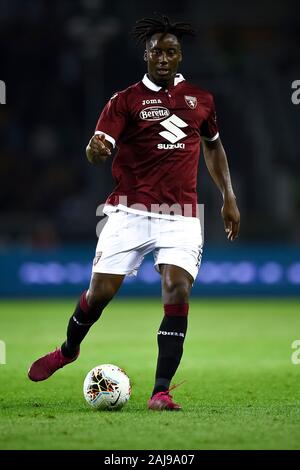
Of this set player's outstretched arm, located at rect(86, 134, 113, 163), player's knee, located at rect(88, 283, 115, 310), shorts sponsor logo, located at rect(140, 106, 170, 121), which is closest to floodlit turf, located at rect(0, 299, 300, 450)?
player's knee, located at rect(88, 283, 115, 310)

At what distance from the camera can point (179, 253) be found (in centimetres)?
659

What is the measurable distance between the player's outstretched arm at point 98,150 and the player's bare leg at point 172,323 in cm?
87

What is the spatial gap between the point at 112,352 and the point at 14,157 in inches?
494

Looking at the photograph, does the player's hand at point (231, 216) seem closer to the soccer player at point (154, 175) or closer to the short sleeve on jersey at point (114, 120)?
the soccer player at point (154, 175)

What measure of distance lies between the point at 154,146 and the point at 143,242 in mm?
664

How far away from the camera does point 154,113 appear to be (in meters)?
6.74

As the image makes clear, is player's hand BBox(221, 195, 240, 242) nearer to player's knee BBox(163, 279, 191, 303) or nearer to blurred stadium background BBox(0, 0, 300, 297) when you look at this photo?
player's knee BBox(163, 279, 191, 303)

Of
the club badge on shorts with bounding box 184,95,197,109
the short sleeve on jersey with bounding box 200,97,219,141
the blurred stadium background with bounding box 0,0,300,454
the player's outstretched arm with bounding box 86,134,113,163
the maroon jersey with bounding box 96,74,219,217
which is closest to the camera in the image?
the blurred stadium background with bounding box 0,0,300,454

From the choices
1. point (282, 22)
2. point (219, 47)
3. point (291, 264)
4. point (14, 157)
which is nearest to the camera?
point (291, 264)

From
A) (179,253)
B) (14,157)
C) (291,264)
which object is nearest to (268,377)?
(179,253)

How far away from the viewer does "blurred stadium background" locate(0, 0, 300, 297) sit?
733 inches

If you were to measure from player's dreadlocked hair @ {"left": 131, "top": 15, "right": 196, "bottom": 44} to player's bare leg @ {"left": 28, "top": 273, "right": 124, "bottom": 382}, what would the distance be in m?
1.71

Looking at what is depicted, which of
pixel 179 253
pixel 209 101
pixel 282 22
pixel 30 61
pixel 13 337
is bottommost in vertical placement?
pixel 13 337
